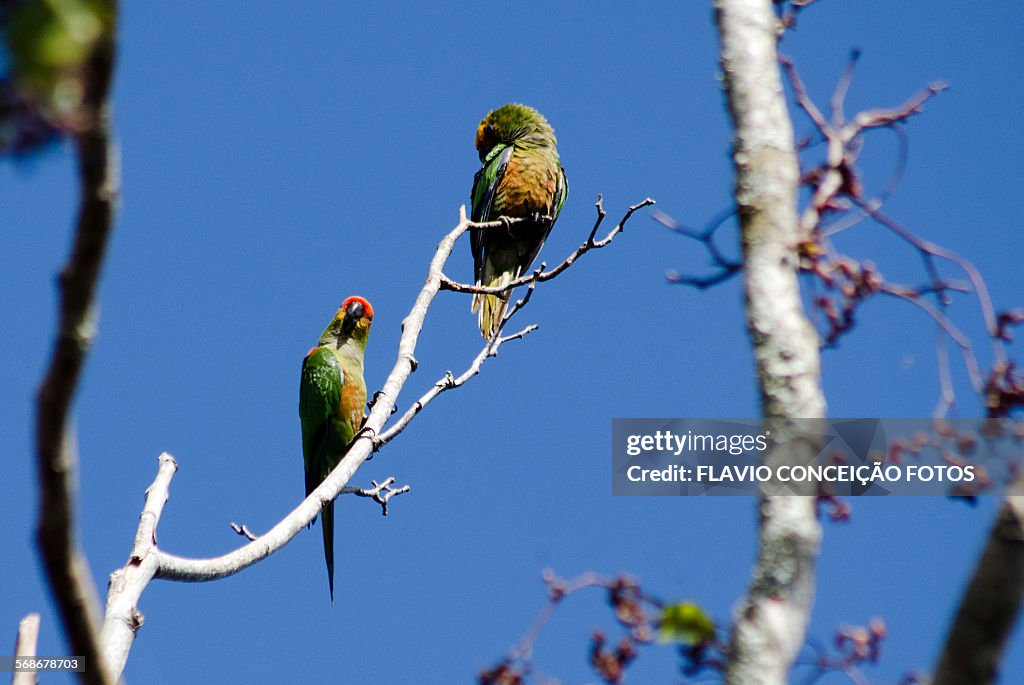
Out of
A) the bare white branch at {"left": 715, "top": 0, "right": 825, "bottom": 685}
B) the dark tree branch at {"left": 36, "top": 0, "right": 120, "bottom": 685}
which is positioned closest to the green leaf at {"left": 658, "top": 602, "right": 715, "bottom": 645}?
the bare white branch at {"left": 715, "top": 0, "right": 825, "bottom": 685}

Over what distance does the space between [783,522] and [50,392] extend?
115 cm

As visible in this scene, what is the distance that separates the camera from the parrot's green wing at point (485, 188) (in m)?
7.39

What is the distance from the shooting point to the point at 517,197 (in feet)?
24.8

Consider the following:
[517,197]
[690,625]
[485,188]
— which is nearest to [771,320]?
[690,625]

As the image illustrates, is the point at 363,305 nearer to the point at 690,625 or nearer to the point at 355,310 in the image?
the point at 355,310

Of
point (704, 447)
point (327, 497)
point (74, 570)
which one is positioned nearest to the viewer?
point (74, 570)

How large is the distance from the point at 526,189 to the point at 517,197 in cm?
9

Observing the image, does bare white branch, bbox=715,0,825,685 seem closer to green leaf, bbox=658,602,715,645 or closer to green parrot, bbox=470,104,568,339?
green leaf, bbox=658,602,715,645

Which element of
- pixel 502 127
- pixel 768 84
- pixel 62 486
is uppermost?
pixel 502 127

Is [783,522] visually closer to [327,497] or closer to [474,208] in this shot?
[327,497]

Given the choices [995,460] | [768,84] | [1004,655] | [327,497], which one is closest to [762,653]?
[1004,655]

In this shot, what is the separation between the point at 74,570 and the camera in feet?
5.05

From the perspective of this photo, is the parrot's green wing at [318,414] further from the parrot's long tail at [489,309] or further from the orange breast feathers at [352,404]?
the parrot's long tail at [489,309]

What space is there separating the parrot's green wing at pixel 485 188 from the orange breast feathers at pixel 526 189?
0.18ft
